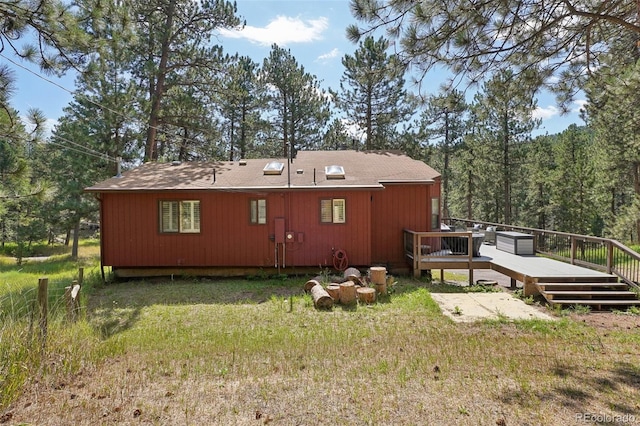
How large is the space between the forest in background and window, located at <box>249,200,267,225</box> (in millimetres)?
4397

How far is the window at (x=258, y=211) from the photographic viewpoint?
32.4 feet

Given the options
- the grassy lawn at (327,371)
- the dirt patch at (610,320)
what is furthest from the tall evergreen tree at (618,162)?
the grassy lawn at (327,371)

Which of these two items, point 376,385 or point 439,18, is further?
point 439,18

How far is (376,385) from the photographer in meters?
3.68

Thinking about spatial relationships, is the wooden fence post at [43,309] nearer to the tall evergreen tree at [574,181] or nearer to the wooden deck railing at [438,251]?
the wooden deck railing at [438,251]

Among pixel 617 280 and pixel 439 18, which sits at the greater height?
pixel 439 18

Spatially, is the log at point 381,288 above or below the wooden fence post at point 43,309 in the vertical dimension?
below

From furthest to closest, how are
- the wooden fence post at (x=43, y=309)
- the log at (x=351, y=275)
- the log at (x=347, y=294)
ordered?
A: the log at (x=351, y=275)
the log at (x=347, y=294)
the wooden fence post at (x=43, y=309)

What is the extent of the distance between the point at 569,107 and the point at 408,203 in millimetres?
4752

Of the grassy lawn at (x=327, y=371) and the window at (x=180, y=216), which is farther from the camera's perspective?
the window at (x=180, y=216)

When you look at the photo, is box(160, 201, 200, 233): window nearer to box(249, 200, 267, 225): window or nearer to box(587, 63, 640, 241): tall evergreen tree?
box(249, 200, 267, 225): window

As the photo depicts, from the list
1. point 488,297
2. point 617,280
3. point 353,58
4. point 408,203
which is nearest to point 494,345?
point 488,297

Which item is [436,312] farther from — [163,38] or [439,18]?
[163,38]

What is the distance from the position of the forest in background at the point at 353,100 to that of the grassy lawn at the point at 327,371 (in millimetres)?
2744
